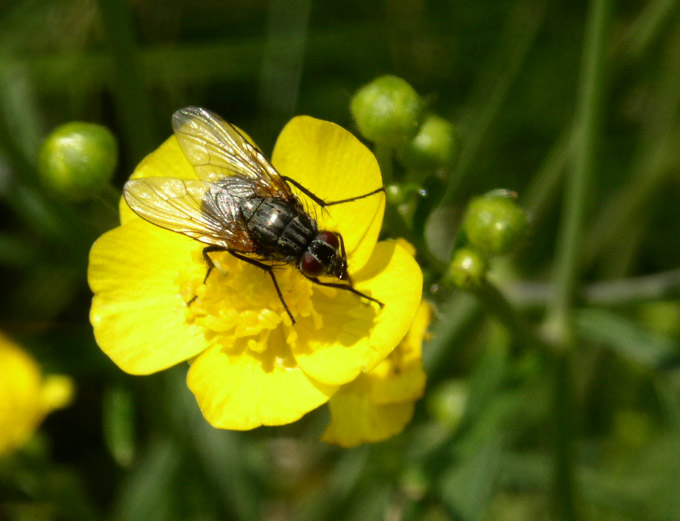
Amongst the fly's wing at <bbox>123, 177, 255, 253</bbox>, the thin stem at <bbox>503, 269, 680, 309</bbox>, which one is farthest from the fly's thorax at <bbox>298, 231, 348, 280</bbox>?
the thin stem at <bbox>503, 269, 680, 309</bbox>

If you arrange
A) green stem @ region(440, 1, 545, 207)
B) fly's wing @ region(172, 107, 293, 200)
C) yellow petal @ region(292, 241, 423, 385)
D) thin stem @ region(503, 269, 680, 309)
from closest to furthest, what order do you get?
yellow petal @ region(292, 241, 423, 385) < fly's wing @ region(172, 107, 293, 200) < thin stem @ region(503, 269, 680, 309) < green stem @ region(440, 1, 545, 207)

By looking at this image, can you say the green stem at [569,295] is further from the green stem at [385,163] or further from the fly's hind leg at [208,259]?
the fly's hind leg at [208,259]

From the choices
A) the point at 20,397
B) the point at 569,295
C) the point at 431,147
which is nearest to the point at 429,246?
the point at 569,295

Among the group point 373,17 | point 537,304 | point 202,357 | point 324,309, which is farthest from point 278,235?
point 373,17

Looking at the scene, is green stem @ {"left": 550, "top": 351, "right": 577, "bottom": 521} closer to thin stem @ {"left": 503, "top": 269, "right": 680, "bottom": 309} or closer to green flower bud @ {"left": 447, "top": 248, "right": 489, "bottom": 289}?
thin stem @ {"left": 503, "top": 269, "right": 680, "bottom": 309}

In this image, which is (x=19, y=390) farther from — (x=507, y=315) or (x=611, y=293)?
(x=611, y=293)

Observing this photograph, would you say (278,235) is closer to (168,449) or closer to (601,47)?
(601,47)

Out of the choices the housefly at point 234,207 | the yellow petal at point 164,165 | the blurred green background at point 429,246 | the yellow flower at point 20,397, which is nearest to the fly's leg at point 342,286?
the housefly at point 234,207
